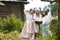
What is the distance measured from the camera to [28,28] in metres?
2.57

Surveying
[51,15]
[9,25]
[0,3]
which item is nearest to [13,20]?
[9,25]

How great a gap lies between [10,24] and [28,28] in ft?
0.65

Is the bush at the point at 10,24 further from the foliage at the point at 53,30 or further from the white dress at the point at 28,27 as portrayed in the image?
the foliage at the point at 53,30

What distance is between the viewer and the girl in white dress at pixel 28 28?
2.55m

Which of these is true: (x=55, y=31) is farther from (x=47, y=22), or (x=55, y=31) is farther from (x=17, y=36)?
(x=17, y=36)

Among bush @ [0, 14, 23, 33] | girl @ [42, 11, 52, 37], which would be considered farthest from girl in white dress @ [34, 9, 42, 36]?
bush @ [0, 14, 23, 33]

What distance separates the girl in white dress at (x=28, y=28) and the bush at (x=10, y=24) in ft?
0.18

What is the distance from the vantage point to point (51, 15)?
2521mm

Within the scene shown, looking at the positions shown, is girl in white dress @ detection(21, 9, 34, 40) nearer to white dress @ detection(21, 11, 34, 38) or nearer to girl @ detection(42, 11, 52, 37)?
white dress @ detection(21, 11, 34, 38)

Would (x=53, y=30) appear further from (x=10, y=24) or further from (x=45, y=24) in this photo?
(x=10, y=24)

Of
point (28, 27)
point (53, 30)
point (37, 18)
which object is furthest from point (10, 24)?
point (53, 30)

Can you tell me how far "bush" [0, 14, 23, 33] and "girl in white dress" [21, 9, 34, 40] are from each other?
54 mm

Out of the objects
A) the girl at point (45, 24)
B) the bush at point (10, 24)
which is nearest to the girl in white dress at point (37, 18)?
the girl at point (45, 24)

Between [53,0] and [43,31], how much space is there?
347 millimetres
